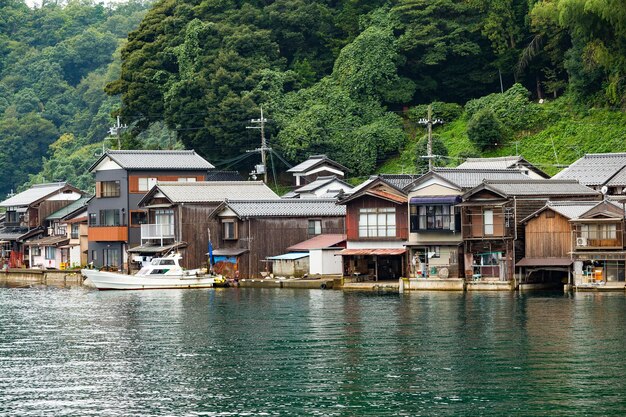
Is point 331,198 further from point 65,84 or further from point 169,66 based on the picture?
point 65,84

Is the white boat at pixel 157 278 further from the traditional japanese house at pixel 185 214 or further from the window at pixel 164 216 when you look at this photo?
the window at pixel 164 216

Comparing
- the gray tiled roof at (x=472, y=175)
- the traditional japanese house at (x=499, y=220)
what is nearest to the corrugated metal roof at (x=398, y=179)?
the gray tiled roof at (x=472, y=175)

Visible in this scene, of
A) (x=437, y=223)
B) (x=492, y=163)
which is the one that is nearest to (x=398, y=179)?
(x=437, y=223)

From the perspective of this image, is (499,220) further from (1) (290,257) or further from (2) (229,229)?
(2) (229,229)

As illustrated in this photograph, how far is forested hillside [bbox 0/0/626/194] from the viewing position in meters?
74.8

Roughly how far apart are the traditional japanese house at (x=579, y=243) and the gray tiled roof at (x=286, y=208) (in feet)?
49.0

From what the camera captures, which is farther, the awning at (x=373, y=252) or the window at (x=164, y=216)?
the window at (x=164, y=216)

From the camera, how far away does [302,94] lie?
8594cm

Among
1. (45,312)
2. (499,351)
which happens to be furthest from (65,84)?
(499,351)

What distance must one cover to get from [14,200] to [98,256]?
15583 mm

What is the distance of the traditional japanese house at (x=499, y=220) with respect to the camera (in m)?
57.6

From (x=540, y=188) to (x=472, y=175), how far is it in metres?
4.15

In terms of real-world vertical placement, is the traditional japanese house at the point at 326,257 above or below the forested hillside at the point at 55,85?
below

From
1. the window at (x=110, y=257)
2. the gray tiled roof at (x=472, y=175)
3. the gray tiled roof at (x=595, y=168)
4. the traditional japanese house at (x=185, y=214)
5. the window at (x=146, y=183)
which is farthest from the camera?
the window at (x=110, y=257)
